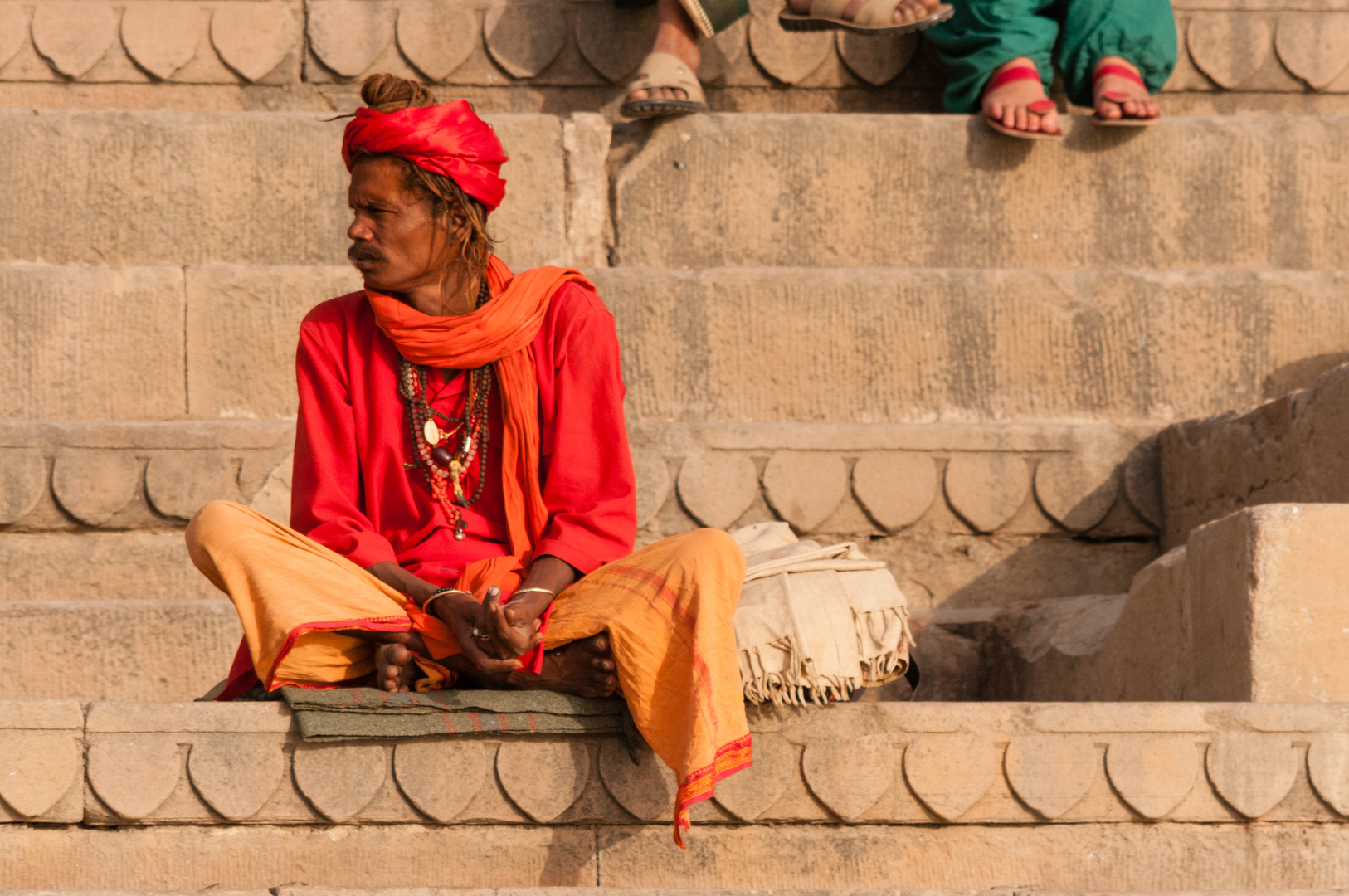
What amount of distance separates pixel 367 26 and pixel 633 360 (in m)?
1.73

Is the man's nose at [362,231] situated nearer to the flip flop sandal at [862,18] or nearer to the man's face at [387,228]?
the man's face at [387,228]

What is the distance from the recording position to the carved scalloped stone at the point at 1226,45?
206 inches

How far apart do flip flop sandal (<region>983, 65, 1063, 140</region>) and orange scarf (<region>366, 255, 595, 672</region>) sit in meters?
2.05

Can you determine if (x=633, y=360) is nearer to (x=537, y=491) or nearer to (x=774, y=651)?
(x=537, y=491)

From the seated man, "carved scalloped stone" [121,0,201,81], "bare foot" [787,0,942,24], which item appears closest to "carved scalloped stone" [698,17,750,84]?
"bare foot" [787,0,942,24]

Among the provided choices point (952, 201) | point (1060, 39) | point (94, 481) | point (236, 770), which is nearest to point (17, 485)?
point (94, 481)

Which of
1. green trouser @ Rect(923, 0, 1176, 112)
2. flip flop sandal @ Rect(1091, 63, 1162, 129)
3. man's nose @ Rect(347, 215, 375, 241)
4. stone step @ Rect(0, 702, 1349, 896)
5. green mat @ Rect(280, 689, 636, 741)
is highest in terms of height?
green trouser @ Rect(923, 0, 1176, 112)

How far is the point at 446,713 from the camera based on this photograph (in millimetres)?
2590

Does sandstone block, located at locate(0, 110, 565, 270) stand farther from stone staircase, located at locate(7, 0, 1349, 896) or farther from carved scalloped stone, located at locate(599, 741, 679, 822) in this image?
carved scalloped stone, located at locate(599, 741, 679, 822)

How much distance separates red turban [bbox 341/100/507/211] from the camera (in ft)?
9.52

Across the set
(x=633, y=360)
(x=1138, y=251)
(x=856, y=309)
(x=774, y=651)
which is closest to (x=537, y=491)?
(x=774, y=651)

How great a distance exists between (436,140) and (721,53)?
2498 millimetres

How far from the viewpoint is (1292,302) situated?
167 inches

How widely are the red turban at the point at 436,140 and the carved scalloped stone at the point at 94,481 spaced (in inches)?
49.2
